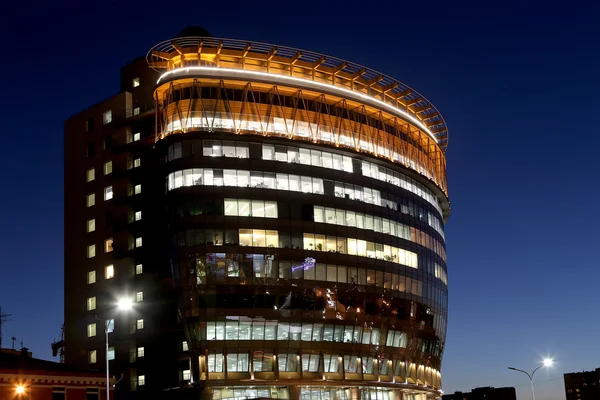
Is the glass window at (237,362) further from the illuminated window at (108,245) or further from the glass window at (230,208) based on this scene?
the illuminated window at (108,245)

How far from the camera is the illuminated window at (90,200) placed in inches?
4554

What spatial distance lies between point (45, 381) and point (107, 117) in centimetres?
4634

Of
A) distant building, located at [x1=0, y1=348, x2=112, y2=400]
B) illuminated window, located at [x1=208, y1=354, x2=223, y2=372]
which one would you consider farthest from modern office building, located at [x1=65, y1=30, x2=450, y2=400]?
distant building, located at [x1=0, y1=348, x2=112, y2=400]

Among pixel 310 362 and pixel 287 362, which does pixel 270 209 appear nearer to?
pixel 287 362

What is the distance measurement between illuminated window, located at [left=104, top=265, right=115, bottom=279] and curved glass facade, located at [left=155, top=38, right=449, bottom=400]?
18163mm

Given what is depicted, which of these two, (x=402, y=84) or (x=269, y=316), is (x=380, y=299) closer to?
(x=269, y=316)

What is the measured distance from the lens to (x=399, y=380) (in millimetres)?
105812

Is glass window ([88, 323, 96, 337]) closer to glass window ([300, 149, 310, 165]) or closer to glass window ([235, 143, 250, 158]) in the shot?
glass window ([235, 143, 250, 158])

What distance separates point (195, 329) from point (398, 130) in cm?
4063

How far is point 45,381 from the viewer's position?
80688 mm

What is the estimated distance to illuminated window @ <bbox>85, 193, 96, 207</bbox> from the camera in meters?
116

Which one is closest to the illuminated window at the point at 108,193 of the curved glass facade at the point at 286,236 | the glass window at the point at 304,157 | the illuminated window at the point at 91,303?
the illuminated window at the point at 91,303

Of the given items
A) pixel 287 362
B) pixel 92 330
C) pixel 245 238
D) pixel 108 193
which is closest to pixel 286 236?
pixel 245 238

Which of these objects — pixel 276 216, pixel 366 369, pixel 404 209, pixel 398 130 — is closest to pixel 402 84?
pixel 398 130
